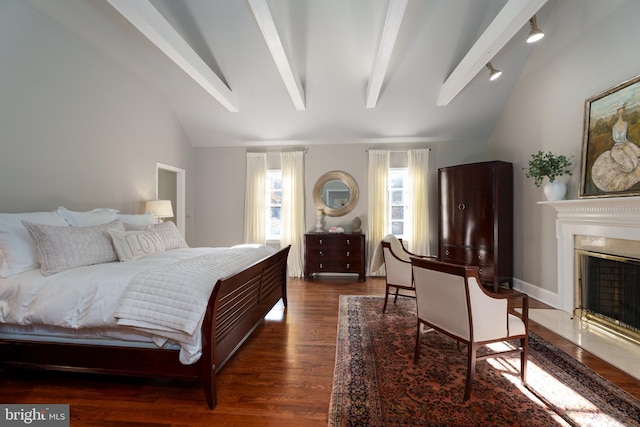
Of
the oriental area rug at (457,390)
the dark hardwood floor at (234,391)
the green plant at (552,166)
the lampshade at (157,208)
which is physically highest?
the green plant at (552,166)


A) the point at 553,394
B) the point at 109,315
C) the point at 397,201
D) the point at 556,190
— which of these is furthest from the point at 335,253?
the point at 109,315

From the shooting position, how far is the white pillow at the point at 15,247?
199 cm

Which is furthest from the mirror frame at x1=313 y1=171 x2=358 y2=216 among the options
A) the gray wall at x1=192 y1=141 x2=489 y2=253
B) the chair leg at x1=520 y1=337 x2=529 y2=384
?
the chair leg at x1=520 y1=337 x2=529 y2=384

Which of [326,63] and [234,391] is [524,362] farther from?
[326,63]

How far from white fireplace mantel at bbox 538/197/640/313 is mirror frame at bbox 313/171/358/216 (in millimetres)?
2914

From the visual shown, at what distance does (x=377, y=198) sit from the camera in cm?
519

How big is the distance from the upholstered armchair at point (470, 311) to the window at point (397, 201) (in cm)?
329

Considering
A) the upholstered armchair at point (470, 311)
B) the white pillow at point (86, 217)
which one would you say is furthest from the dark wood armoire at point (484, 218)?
the white pillow at point (86, 217)

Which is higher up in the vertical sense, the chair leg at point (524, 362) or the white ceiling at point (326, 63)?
the white ceiling at point (326, 63)

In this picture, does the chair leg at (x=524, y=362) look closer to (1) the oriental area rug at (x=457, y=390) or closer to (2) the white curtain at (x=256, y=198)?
(1) the oriental area rug at (x=457, y=390)

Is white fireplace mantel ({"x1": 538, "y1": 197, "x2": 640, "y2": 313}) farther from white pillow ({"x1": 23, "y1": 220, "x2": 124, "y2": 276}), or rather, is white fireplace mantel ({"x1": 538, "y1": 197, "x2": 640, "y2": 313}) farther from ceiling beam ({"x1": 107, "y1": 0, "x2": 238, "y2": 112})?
white pillow ({"x1": 23, "y1": 220, "x2": 124, "y2": 276})

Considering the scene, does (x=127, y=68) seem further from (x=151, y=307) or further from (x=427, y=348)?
(x=427, y=348)

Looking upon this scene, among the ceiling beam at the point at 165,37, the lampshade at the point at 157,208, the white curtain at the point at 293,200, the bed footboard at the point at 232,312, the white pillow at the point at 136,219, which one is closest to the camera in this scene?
the bed footboard at the point at 232,312

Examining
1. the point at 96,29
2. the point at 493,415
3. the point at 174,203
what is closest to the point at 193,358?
the point at 493,415
